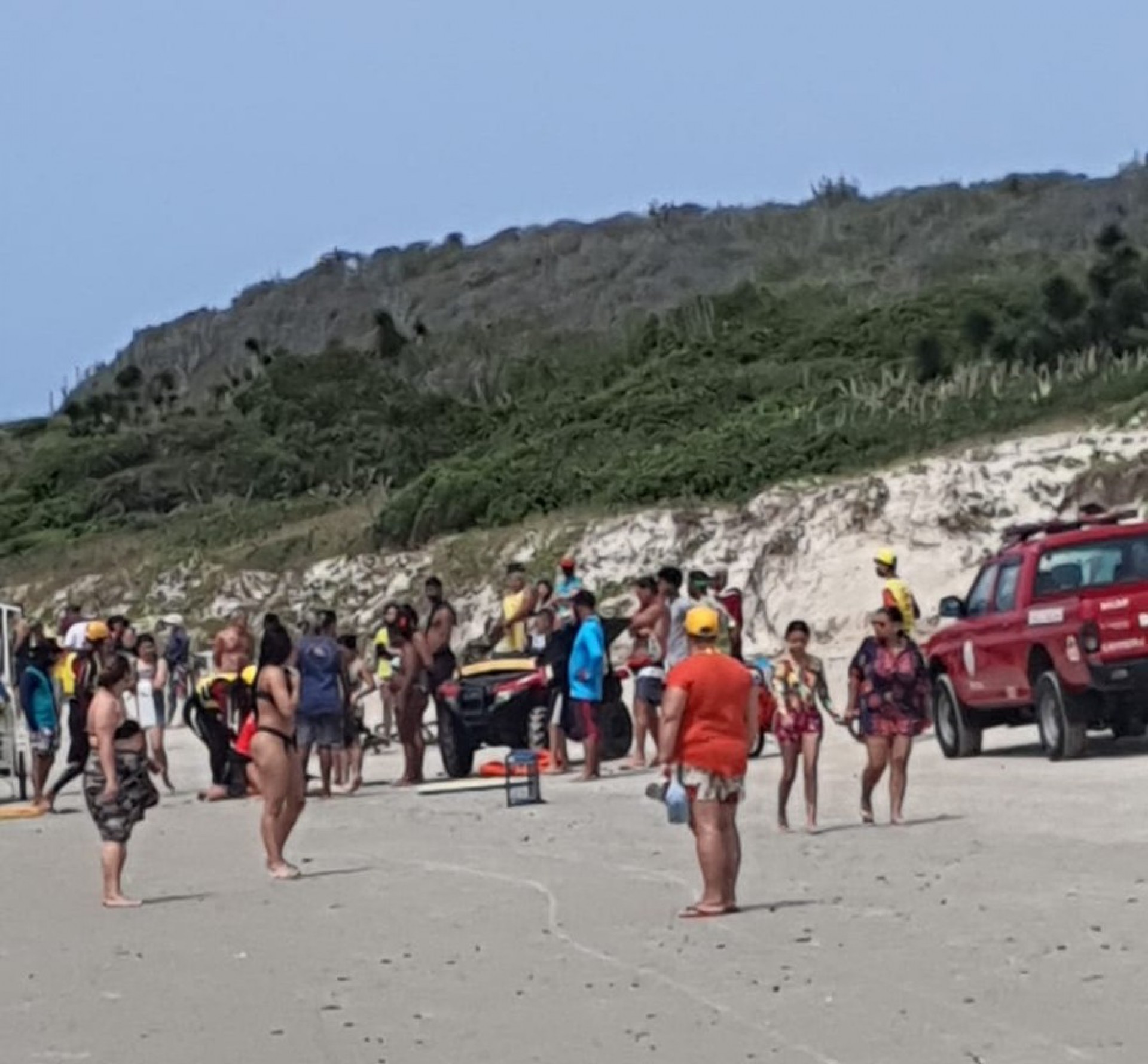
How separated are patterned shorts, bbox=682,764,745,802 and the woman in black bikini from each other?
3604mm

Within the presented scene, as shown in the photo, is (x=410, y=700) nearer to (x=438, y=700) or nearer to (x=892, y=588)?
(x=438, y=700)

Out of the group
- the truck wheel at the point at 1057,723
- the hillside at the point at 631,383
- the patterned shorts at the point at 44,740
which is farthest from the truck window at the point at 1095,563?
the hillside at the point at 631,383

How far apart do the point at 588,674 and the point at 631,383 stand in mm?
47520

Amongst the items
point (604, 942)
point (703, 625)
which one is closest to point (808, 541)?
point (703, 625)

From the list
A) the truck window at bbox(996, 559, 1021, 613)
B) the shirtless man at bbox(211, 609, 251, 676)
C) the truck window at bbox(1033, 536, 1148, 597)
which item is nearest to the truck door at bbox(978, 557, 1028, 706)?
the truck window at bbox(996, 559, 1021, 613)

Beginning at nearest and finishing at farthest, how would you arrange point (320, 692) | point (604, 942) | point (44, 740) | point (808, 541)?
point (604, 942), point (320, 692), point (44, 740), point (808, 541)

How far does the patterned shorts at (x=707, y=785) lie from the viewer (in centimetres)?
1389

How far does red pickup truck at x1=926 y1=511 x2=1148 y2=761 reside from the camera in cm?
2148

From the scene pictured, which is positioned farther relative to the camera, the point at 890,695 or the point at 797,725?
the point at 797,725

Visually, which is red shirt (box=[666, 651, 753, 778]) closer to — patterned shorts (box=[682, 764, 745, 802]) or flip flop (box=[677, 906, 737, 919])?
patterned shorts (box=[682, 764, 745, 802])

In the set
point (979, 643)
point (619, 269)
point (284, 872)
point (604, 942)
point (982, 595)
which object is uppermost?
point (619, 269)

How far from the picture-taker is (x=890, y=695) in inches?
709

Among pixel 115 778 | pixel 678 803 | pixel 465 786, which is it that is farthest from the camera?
pixel 465 786

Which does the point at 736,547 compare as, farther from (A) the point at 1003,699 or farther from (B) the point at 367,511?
(A) the point at 1003,699
